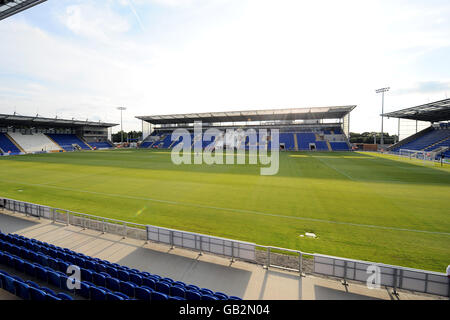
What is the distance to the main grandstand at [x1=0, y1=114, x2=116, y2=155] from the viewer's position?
53.8 meters

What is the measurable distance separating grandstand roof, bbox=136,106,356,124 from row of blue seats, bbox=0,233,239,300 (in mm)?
59314

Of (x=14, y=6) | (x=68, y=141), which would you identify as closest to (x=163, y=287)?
(x=14, y=6)

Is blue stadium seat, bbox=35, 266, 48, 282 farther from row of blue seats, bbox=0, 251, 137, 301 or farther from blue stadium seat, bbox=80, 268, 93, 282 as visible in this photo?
blue stadium seat, bbox=80, 268, 93, 282

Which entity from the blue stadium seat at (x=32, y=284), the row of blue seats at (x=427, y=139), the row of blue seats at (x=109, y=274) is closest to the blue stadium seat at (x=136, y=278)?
the row of blue seats at (x=109, y=274)

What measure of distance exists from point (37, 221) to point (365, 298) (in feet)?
47.6

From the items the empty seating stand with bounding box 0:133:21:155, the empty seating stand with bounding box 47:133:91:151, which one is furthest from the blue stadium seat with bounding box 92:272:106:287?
the empty seating stand with bounding box 47:133:91:151

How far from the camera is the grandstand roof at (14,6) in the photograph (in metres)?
10.3

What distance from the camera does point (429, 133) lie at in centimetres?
5294

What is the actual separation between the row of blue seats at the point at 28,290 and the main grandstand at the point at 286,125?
60.1m

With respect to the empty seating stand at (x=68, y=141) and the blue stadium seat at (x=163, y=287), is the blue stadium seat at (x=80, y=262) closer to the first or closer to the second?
the blue stadium seat at (x=163, y=287)

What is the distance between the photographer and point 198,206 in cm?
1390

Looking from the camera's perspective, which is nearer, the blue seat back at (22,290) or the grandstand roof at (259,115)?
the blue seat back at (22,290)
